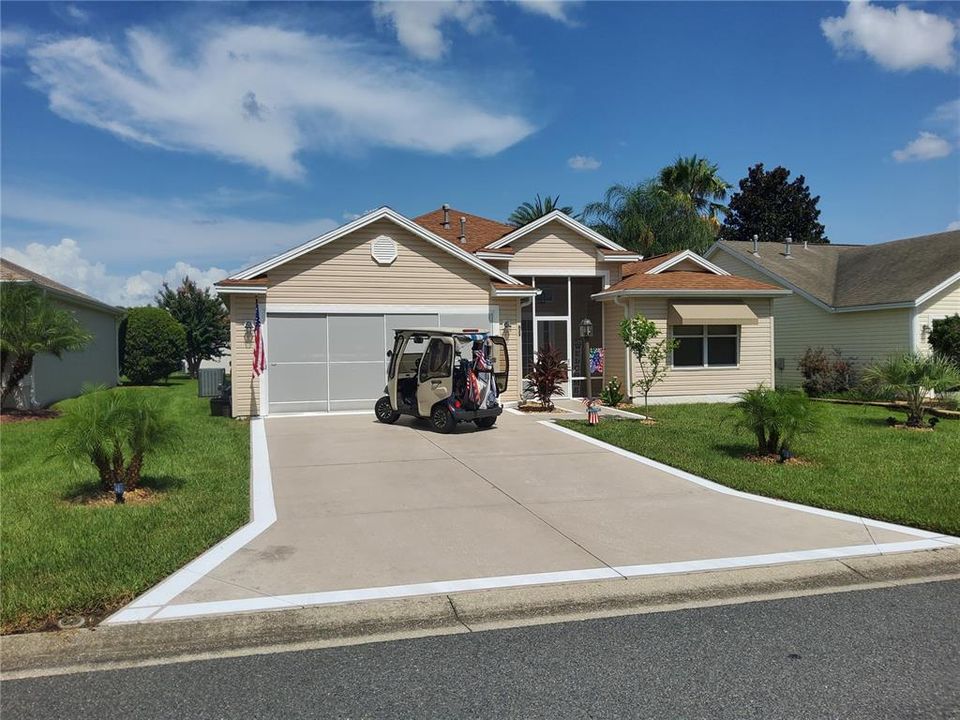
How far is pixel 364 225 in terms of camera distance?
627 inches

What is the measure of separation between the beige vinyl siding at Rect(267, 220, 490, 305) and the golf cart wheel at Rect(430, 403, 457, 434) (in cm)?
419

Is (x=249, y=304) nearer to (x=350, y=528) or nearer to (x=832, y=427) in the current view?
(x=350, y=528)

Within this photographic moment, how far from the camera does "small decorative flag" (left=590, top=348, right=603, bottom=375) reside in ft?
62.2

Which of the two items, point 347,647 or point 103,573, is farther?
point 103,573

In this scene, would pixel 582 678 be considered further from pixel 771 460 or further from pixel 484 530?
pixel 771 460

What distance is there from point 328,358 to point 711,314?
9818mm

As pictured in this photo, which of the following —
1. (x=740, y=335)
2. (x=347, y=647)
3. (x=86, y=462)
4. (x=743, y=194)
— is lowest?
(x=347, y=647)

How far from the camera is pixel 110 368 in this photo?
86.6 feet

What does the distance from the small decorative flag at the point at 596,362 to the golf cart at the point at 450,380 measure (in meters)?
5.74

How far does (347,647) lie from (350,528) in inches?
99.9

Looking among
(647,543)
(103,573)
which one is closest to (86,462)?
(103,573)

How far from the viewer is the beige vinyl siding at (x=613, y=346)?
60.4 feet

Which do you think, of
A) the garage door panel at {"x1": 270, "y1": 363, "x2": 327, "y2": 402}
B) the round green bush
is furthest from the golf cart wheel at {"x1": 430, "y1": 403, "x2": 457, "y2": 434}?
the round green bush

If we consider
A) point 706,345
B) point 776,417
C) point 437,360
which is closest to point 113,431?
point 437,360
